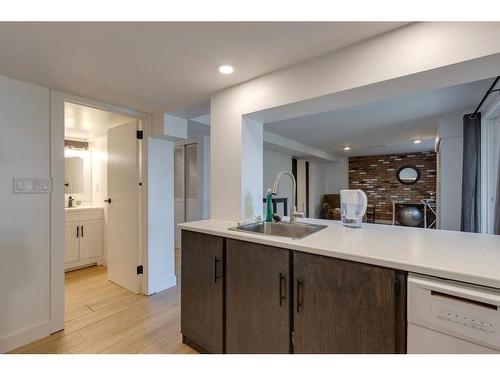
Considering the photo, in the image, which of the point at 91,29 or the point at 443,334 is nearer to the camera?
the point at 443,334

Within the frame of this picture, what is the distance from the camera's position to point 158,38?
1259 millimetres

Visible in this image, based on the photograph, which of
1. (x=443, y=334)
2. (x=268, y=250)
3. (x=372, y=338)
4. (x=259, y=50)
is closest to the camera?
(x=443, y=334)

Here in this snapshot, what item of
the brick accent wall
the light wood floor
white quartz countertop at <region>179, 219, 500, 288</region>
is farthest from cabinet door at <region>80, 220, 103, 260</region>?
the brick accent wall

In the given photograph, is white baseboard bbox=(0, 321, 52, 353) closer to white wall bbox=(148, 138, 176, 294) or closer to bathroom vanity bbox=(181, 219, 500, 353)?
white wall bbox=(148, 138, 176, 294)

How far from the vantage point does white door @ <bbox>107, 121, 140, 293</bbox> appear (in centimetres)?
267

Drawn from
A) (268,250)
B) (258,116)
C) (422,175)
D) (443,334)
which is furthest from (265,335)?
(422,175)

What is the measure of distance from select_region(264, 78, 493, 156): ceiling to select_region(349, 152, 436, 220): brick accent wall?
1.90 meters

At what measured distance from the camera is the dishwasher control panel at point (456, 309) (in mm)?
760

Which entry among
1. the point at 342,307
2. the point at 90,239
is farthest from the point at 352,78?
the point at 90,239

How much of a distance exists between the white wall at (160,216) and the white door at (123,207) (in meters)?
0.17

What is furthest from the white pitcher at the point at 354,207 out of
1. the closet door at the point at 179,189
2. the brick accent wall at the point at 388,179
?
the brick accent wall at the point at 388,179

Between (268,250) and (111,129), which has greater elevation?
(111,129)
